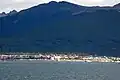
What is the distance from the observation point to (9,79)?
443ft

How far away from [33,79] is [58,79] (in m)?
7.03

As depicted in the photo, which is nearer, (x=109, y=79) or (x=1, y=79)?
(x=1, y=79)

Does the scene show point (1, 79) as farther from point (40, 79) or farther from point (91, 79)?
point (91, 79)

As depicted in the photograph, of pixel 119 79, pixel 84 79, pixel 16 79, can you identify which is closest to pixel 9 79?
pixel 16 79

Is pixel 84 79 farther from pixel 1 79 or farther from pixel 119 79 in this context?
pixel 1 79

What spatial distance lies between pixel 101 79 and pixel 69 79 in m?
9.47

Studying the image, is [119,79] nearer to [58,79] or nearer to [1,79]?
[58,79]

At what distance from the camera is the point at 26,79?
136m

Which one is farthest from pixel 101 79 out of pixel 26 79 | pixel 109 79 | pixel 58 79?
pixel 26 79

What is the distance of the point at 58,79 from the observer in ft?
452

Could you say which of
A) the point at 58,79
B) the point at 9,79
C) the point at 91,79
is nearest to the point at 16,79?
the point at 9,79

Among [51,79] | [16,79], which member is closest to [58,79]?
[51,79]

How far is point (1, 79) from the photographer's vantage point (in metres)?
134

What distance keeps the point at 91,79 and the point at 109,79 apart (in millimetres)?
5713
